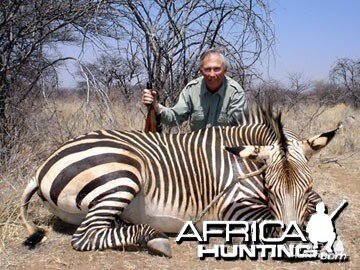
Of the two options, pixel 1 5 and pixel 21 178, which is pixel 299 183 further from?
pixel 1 5

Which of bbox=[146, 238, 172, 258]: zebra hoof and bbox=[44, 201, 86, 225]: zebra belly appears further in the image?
bbox=[44, 201, 86, 225]: zebra belly

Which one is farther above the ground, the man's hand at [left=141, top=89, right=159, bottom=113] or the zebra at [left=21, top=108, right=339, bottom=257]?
the man's hand at [left=141, top=89, right=159, bottom=113]

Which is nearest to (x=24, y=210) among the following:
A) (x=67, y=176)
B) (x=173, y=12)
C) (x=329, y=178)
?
(x=67, y=176)

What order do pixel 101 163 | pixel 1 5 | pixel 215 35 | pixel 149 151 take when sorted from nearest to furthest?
pixel 101 163, pixel 149 151, pixel 1 5, pixel 215 35

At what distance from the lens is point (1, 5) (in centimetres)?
423

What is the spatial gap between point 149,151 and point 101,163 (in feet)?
1.37

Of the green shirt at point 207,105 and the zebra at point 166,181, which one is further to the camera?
the green shirt at point 207,105

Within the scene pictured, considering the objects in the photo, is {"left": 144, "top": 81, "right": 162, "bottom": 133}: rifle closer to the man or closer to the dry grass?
the man

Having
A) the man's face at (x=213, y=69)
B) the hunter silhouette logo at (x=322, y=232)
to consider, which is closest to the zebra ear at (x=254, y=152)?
the hunter silhouette logo at (x=322, y=232)

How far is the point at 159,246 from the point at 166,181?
548 mm

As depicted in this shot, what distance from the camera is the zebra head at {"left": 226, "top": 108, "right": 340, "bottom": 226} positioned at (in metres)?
2.65

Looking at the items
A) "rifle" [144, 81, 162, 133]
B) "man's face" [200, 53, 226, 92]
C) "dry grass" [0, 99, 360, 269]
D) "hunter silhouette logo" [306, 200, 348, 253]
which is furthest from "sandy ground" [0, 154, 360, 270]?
"man's face" [200, 53, 226, 92]

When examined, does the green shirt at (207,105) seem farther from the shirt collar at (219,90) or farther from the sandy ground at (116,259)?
the sandy ground at (116,259)

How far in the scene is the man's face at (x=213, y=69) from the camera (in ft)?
13.2
